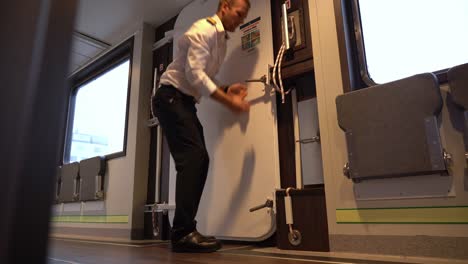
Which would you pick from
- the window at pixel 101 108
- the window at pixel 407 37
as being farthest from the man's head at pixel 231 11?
the window at pixel 101 108

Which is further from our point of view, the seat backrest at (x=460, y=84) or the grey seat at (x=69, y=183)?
the grey seat at (x=69, y=183)

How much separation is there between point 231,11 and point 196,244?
1.19 metres

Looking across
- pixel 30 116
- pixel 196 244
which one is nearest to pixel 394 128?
pixel 196 244

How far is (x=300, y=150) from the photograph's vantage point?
Answer: 176cm

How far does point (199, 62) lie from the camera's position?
153 cm

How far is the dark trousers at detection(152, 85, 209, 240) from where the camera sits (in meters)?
1.50

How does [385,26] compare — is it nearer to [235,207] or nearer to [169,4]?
[235,207]

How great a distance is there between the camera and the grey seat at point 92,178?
3.11 m

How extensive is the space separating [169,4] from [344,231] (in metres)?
2.40

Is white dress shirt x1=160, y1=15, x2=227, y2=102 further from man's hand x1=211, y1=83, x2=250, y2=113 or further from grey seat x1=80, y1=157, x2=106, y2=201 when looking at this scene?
grey seat x1=80, y1=157, x2=106, y2=201

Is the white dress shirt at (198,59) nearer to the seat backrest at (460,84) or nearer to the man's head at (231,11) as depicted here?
the man's head at (231,11)

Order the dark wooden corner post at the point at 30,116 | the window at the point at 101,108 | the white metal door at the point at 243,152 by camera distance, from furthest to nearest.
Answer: the window at the point at 101,108, the white metal door at the point at 243,152, the dark wooden corner post at the point at 30,116

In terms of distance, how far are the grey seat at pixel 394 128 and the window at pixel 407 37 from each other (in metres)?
0.18

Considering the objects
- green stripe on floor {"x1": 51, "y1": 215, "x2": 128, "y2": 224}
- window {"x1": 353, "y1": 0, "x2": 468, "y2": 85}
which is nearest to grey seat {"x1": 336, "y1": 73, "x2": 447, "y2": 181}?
window {"x1": 353, "y1": 0, "x2": 468, "y2": 85}
